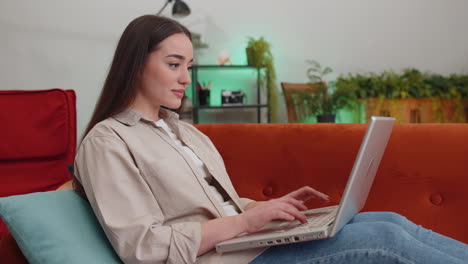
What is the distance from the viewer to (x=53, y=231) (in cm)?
84

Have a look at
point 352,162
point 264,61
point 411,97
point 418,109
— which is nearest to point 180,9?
point 264,61

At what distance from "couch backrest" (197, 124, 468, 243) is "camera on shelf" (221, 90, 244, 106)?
2.55 metres

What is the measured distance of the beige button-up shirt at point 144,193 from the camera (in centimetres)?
83

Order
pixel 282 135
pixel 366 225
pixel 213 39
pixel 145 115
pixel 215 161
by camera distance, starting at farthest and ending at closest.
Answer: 1. pixel 213 39
2. pixel 282 135
3. pixel 215 161
4. pixel 145 115
5. pixel 366 225

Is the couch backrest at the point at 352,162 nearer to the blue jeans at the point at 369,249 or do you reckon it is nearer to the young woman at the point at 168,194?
the young woman at the point at 168,194

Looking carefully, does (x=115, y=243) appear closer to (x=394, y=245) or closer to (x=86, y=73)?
(x=394, y=245)

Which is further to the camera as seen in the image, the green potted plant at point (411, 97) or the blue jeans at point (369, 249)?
the green potted plant at point (411, 97)

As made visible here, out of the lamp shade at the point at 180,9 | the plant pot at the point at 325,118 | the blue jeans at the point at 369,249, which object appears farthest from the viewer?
the lamp shade at the point at 180,9

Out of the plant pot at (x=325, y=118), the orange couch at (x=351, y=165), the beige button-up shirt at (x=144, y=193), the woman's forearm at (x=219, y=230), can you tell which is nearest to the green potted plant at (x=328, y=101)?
the plant pot at (x=325, y=118)

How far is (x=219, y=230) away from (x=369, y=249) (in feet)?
0.97

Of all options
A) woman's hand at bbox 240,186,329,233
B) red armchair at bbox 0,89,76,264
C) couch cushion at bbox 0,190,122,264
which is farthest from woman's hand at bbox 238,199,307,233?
red armchair at bbox 0,89,76,264

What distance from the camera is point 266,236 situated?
31.6 inches

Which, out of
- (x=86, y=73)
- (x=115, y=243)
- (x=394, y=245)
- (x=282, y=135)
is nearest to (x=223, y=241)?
(x=115, y=243)

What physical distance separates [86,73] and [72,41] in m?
0.33
